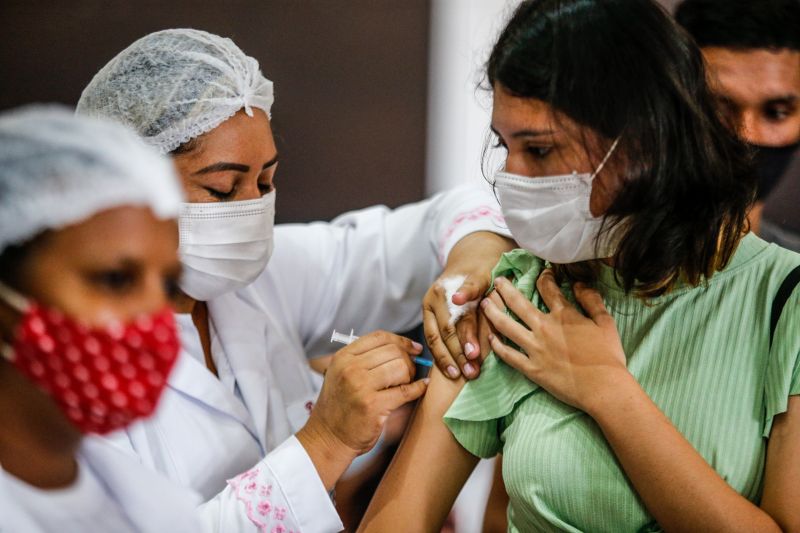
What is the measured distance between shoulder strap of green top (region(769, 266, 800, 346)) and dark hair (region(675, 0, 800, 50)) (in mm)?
647

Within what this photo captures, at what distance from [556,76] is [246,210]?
0.66 meters

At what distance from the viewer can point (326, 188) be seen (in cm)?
218

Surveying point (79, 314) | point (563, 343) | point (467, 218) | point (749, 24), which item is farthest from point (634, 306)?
point (79, 314)

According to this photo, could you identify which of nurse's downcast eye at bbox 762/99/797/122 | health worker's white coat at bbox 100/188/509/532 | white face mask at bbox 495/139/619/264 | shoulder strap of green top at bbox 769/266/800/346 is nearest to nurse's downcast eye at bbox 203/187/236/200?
health worker's white coat at bbox 100/188/509/532

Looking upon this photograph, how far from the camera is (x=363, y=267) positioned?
2113 millimetres

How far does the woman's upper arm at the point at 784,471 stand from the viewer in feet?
3.74

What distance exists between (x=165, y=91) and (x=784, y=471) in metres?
1.25

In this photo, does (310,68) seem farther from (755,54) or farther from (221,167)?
(755,54)

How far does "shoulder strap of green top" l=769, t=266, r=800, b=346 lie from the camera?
1.23m

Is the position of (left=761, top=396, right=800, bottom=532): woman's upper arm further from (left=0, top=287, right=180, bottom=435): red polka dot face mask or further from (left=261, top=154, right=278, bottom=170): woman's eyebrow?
(left=261, top=154, right=278, bottom=170): woman's eyebrow

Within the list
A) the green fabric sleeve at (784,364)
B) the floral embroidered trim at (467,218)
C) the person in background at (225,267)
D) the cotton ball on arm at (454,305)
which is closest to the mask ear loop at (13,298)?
the person in background at (225,267)

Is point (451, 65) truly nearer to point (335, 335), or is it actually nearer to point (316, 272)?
point (316, 272)

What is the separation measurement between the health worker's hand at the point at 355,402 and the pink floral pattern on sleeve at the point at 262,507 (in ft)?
0.34

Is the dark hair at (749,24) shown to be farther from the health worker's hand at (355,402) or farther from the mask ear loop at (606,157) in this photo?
the health worker's hand at (355,402)
